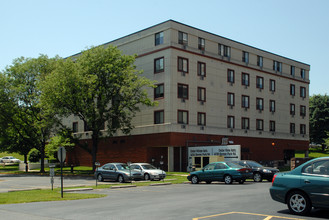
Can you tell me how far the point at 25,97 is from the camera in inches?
1889

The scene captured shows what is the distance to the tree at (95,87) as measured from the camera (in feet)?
130

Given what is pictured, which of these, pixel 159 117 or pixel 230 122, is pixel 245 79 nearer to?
pixel 230 122

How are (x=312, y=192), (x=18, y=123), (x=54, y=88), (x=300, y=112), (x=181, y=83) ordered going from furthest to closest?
(x=300, y=112)
(x=18, y=123)
(x=181, y=83)
(x=54, y=88)
(x=312, y=192)

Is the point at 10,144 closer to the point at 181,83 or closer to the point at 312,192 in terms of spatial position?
the point at 181,83

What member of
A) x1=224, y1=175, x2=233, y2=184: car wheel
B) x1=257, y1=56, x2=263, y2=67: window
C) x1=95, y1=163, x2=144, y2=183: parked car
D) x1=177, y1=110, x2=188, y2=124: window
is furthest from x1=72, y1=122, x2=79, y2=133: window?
x1=224, y1=175, x2=233, y2=184: car wheel

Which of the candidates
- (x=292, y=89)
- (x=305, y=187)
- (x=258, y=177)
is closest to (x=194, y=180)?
(x=258, y=177)

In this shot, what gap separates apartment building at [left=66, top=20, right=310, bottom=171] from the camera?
45.2m

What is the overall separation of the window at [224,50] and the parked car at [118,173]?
2443 centimetres

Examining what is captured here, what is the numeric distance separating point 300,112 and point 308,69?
7393 millimetres

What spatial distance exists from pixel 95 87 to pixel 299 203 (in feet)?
105

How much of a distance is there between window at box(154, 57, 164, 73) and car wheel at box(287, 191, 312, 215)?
113 ft

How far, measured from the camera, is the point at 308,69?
218 ft

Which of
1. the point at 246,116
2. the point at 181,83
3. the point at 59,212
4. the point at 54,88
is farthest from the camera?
the point at 246,116

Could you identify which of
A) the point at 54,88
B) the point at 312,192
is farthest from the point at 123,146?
the point at 312,192
